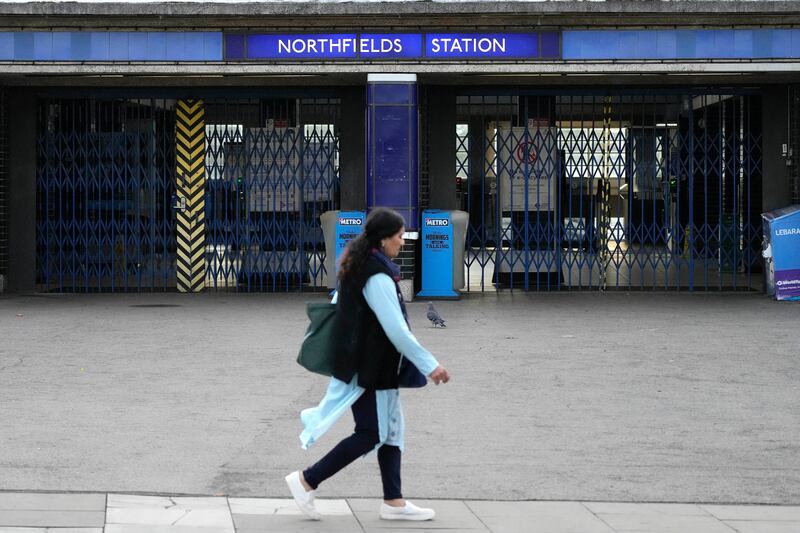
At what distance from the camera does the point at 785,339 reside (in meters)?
14.0

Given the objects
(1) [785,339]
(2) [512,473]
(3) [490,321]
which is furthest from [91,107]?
(2) [512,473]

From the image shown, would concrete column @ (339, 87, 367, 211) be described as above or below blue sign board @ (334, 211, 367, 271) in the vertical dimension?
above

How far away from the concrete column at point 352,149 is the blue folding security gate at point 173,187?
0.15 metres

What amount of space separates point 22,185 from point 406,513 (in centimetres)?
1542

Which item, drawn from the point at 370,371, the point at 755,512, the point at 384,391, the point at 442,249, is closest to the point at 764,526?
the point at 755,512

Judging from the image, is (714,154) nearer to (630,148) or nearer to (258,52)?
(630,148)

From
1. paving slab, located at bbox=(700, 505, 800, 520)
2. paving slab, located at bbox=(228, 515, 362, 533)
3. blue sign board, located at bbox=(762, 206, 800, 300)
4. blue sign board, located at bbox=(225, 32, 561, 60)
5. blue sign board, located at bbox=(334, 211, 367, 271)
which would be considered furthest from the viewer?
blue sign board, located at bbox=(334, 211, 367, 271)

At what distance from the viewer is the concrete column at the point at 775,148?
65.9ft

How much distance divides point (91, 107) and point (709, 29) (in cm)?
965

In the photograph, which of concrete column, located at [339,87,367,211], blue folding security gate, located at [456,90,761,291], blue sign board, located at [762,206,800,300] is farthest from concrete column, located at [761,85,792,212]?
concrete column, located at [339,87,367,211]

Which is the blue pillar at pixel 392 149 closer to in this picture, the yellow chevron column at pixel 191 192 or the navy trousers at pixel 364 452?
the yellow chevron column at pixel 191 192

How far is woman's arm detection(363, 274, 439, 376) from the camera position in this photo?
637 centimetres

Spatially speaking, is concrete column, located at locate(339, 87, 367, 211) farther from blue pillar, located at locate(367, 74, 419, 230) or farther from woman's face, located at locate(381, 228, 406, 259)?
woman's face, located at locate(381, 228, 406, 259)

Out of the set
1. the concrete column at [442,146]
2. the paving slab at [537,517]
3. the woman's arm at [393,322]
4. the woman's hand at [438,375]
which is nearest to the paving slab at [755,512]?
the paving slab at [537,517]
